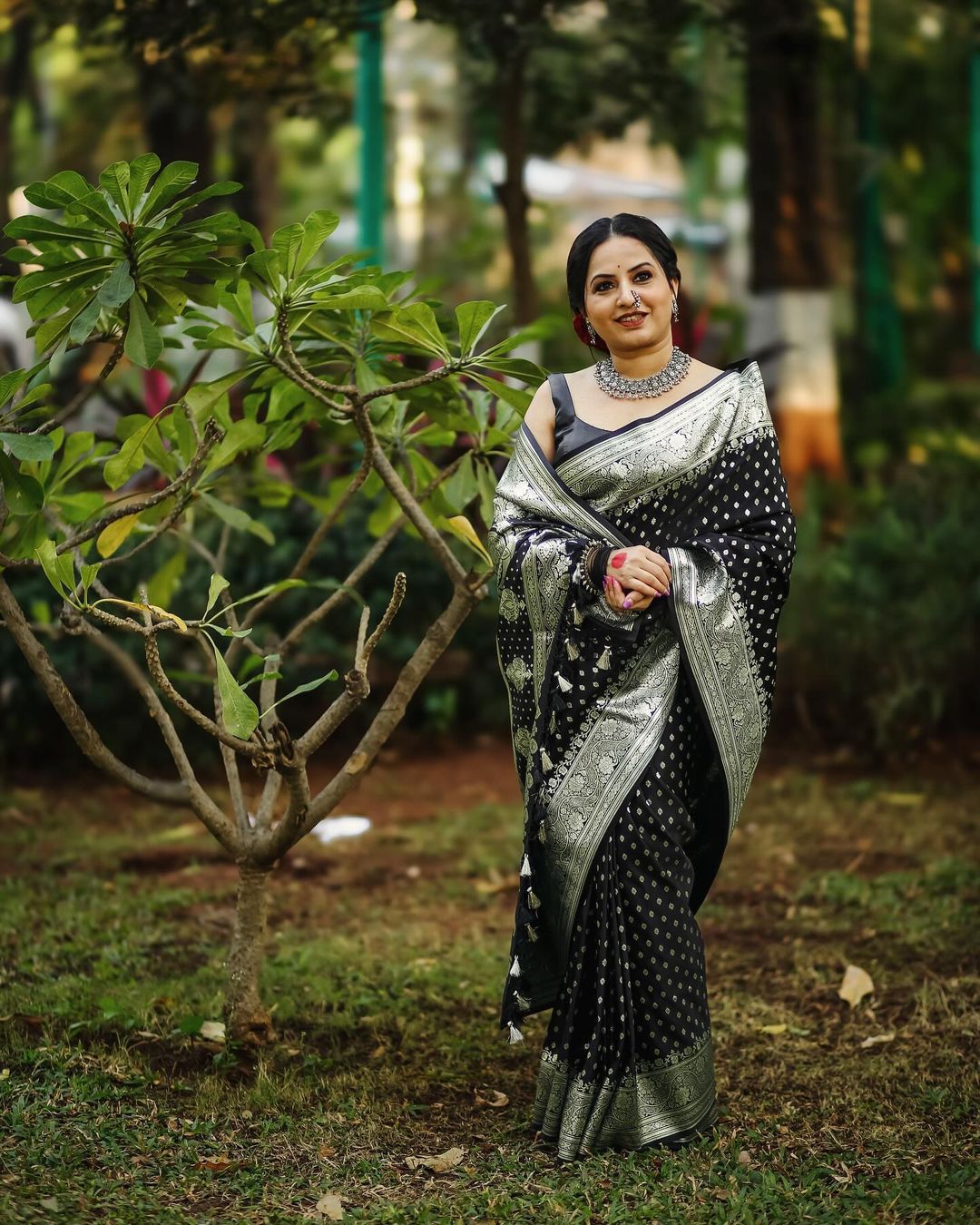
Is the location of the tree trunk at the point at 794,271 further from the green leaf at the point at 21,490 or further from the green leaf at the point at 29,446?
the green leaf at the point at 29,446

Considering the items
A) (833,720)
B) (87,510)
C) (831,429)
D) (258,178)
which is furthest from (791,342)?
(87,510)

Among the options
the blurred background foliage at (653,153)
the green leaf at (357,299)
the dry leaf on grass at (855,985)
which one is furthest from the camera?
the blurred background foliage at (653,153)

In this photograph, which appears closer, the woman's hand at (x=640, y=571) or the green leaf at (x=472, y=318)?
the woman's hand at (x=640, y=571)

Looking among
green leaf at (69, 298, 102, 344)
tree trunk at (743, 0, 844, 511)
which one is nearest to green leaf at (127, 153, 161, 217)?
green leaf at (69, 298, 102, 344)

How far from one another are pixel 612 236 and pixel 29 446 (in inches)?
49.2

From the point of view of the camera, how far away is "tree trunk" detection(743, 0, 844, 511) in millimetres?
8203

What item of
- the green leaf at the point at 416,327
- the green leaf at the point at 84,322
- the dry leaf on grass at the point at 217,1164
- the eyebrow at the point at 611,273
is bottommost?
the dry leaf on grass at the point at 217,1164

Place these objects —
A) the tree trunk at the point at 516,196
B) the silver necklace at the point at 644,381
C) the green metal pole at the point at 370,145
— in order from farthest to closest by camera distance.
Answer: the green metal pole at the point at 370,145 < the tree trunk at the point at 516,196 < the silver necklace at the point at 644,381

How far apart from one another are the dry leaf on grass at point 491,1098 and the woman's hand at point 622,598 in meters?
1.20

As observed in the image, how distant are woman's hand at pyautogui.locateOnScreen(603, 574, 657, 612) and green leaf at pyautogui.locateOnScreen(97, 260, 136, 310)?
1.09m

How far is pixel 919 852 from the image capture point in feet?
17.1

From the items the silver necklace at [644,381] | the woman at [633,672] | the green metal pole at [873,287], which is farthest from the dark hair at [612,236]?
the green metal pole at [873,287]

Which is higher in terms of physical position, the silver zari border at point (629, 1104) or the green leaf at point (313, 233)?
the green leaf at point (313, 233)

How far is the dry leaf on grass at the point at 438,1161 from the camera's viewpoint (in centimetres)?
296
